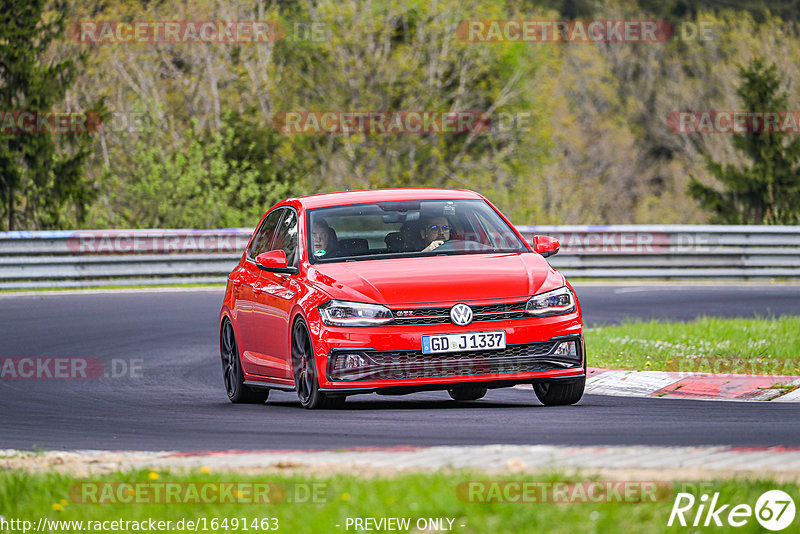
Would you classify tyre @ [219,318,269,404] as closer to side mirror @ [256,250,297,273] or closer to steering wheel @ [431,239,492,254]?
side mirror @ [256,250,297,273]

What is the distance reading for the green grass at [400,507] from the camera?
545 cm

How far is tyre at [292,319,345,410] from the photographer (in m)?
10.1

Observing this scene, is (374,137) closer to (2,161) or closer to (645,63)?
(2,161)

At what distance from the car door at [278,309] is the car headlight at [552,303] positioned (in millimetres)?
1809

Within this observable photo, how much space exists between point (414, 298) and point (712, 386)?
3.26m
